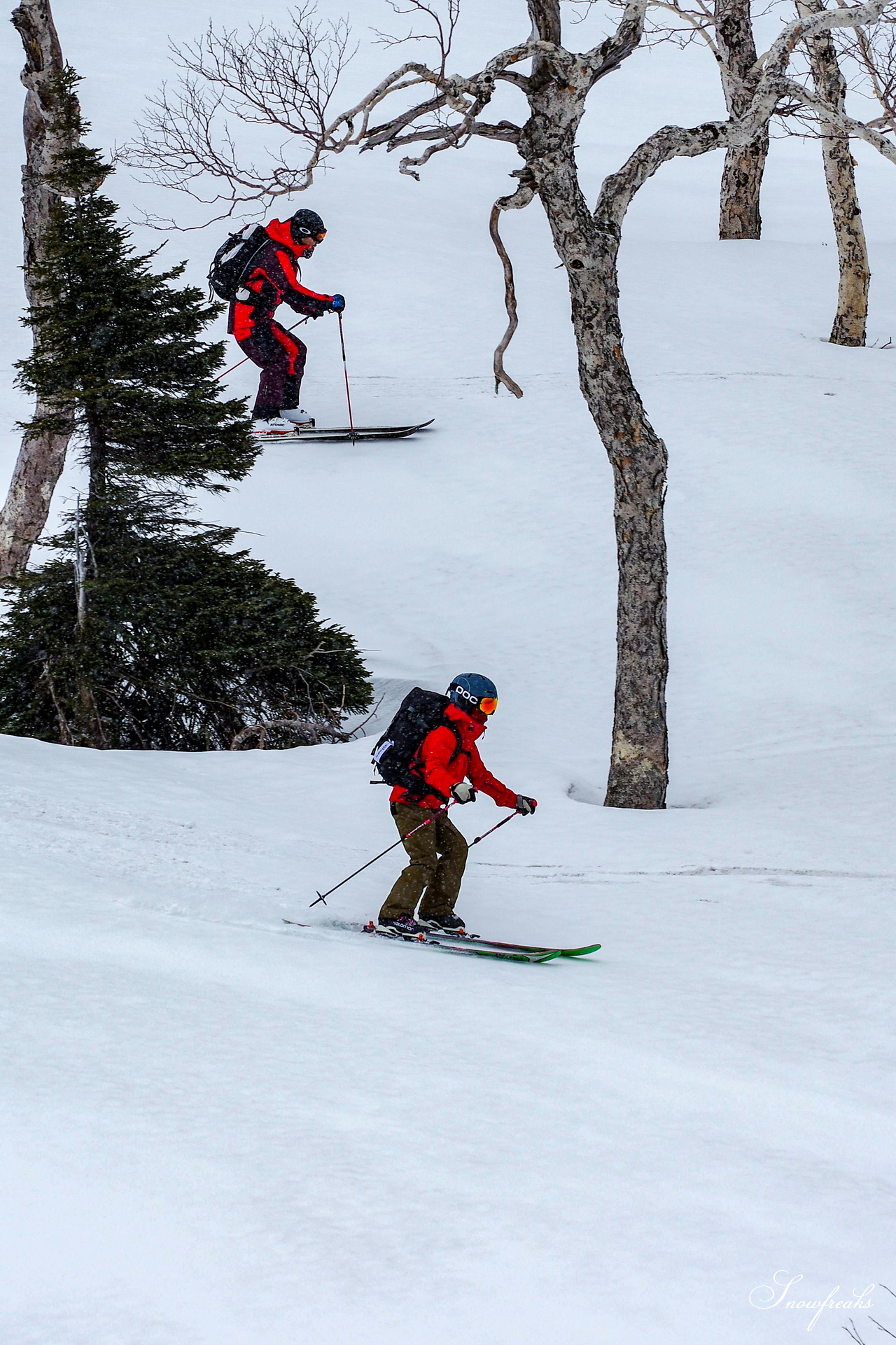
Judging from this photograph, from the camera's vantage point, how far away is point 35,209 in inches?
440

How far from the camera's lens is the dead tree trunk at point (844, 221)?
47.9 feet

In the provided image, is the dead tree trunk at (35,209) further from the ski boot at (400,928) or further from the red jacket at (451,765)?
the ski boot at (400,928)

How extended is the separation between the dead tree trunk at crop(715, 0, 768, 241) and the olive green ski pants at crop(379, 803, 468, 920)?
38.3 feet

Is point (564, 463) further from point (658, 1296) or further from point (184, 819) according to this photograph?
point (658, 1296)

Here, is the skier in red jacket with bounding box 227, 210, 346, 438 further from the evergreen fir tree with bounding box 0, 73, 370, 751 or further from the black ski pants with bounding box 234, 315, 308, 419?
the evergreen fir tree with bounding box 0, 73, 370, 751

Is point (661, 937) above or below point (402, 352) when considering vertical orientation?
below

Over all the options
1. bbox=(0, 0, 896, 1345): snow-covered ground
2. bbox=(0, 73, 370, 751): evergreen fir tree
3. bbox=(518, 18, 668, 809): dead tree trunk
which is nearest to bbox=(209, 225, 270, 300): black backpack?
bbox=(0, 0, 896, 1345): snow-covered ground

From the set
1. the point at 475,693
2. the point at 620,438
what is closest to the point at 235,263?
the point at 620,438

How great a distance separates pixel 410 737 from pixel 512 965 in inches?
47.0

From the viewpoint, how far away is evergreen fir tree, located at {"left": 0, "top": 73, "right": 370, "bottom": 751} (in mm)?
8516

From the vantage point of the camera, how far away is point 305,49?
1056cm

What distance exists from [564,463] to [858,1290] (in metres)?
11.3

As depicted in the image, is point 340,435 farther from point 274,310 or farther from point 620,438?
point 620,438

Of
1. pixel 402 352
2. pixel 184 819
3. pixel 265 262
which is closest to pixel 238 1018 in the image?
pixel 184 819
